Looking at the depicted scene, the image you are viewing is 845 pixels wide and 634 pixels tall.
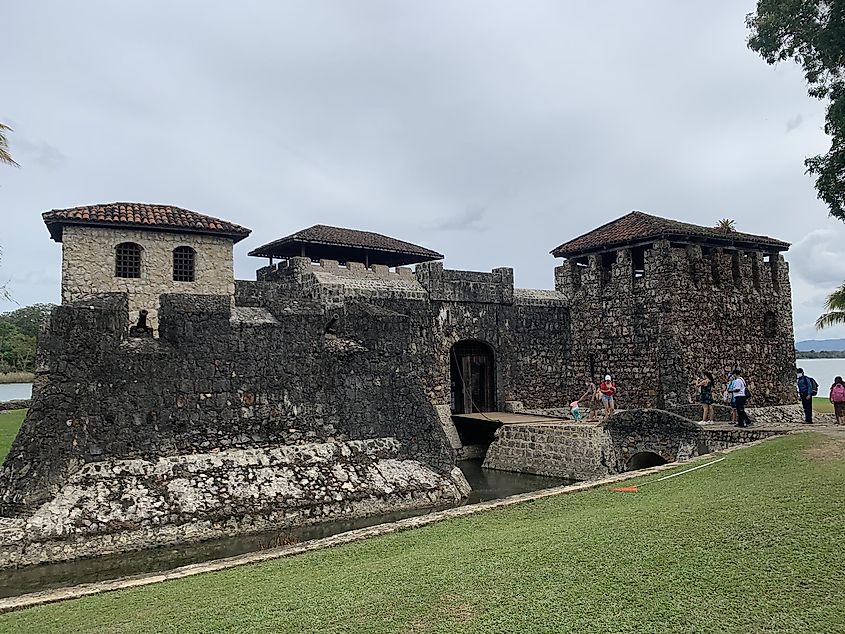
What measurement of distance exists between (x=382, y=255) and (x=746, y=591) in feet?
79.5

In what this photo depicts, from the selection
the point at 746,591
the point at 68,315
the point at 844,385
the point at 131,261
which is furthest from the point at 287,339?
the point at 844,385

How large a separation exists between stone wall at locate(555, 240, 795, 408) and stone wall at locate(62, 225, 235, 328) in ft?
37.9

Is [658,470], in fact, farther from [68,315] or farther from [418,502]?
[68,315]

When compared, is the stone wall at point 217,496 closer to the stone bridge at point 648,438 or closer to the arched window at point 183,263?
the stone bridge at point 648,438

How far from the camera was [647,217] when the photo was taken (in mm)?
23047

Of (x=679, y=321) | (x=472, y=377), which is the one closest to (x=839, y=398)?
(x=679, y=321)

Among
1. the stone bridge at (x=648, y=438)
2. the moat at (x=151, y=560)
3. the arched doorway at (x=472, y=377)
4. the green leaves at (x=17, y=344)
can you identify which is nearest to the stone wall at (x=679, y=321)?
the arched doorway at (x=472, y=377)

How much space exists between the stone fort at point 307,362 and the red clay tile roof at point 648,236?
0.09 metres

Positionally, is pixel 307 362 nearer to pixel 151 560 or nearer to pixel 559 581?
pixel 151 560

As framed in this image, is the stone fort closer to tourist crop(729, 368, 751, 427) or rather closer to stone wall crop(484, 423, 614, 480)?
stone wall crop(484, 423, 614, 480)

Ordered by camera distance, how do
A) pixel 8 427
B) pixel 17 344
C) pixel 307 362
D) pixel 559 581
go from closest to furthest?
1. pixel 559 581
2. pixel 307 362
3. pixel 8 427
4. pixel 17 344

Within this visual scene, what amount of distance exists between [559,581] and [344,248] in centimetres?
2211

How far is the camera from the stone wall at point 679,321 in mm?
20812

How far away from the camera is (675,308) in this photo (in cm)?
2069
